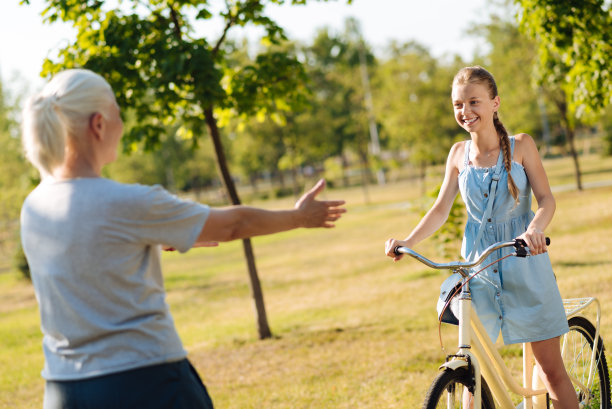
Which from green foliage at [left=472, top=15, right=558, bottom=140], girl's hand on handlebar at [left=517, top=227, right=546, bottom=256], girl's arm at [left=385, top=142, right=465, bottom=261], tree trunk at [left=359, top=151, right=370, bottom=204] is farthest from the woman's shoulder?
tree trunk at [left=359, top=151, right=370, bottom=204]

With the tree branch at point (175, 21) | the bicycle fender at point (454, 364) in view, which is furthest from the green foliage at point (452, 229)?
the bicycle fender at point (454, 364)

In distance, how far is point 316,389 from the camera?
6.31 metres

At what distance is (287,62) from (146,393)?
20.9 feet

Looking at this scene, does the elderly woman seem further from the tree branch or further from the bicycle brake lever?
the tree branch

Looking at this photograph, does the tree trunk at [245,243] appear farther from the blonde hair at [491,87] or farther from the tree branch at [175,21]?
the blonde hair at [491,87]

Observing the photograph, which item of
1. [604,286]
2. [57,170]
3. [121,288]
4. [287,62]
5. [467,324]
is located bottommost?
[604,286]

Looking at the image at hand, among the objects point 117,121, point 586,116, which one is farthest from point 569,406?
point 586,116

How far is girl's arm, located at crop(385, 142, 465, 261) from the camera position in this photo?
3491mm

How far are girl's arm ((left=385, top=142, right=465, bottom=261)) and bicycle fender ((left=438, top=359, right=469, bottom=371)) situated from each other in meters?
0.64

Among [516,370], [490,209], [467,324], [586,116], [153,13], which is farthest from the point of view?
[586,116]

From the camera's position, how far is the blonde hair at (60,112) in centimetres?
212

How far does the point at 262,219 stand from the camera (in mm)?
2303

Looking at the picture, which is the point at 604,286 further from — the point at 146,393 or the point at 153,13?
the point at 146,393

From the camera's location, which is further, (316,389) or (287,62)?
(287,62)
